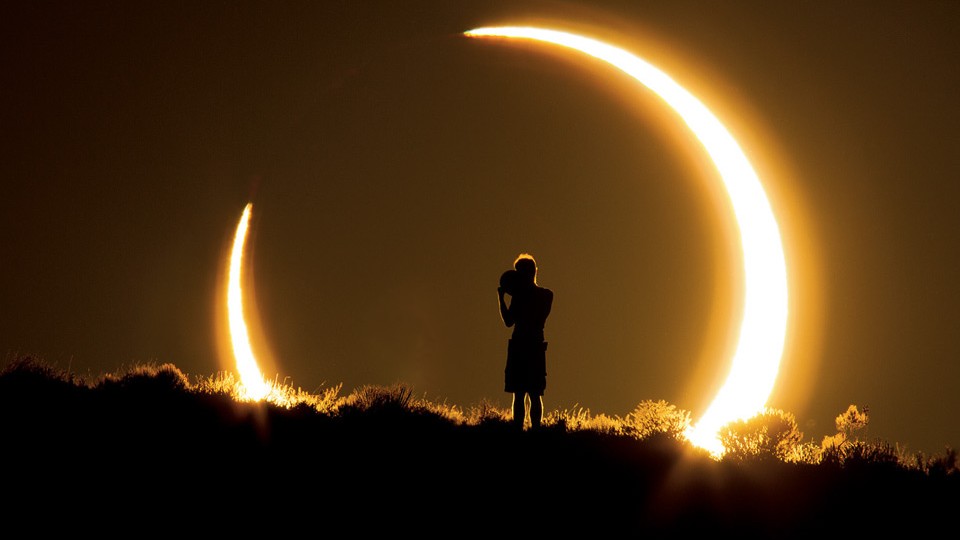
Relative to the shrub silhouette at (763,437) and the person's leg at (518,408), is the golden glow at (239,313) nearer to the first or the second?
the person's leg at (518,408)

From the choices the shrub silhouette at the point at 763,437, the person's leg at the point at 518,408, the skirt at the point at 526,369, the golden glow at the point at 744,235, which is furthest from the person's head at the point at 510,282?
the golden glow at the point at 744,235

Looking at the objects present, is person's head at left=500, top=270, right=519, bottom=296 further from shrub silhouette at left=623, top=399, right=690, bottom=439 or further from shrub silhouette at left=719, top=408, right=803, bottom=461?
shrub silhouette at left=719, top=408, right=803, bottom=461

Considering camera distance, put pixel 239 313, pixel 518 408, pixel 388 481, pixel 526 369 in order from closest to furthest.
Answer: pixel 388 481, pixel 526 369, pixel 518 408, pixel 239 313

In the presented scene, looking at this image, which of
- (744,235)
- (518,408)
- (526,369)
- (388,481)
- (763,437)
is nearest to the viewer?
(388,481)

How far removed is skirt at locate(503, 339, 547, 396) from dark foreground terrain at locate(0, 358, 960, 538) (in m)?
0.51

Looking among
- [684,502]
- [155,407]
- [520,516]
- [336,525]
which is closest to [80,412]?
[155,407]

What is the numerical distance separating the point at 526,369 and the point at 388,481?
2.42m

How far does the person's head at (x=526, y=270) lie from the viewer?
10.3 metres

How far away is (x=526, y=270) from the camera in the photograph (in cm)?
1032

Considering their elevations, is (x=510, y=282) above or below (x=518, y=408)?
above

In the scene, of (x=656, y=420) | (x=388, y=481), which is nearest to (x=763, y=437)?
(x=656, y=420)

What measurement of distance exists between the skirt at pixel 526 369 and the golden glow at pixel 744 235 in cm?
428

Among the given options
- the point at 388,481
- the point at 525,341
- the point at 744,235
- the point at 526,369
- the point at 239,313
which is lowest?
the point at 388,481

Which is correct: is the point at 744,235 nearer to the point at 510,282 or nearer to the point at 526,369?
the point at 510,282
